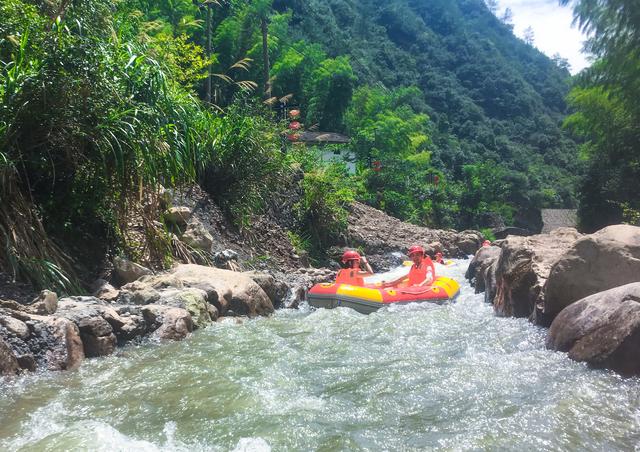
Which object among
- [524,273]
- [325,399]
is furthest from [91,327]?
[524,273]

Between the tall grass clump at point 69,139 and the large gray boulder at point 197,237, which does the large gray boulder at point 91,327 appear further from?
the large gray boulder at point 197,237

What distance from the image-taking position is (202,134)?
30.7 feet

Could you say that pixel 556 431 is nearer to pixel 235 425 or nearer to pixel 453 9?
pixel 235 425

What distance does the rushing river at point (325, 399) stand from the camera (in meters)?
2.89

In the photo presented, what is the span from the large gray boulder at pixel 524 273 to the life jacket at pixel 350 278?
1.96 meters

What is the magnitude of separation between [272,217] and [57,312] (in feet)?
24.2

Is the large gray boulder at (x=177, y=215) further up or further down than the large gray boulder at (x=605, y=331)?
further up

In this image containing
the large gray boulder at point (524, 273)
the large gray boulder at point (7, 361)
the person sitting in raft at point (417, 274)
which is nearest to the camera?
the large gray boulder at point (7, 361)

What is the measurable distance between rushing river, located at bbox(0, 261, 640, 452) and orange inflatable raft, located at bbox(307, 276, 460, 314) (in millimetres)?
2169

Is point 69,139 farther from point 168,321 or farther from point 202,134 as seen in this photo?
point 202,134

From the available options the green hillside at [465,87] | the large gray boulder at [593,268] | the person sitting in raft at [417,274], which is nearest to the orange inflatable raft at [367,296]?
the person sitting in raft at [417,274]

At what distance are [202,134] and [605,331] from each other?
22.9ft

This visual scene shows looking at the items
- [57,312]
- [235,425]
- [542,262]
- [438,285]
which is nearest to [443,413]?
[235,425]

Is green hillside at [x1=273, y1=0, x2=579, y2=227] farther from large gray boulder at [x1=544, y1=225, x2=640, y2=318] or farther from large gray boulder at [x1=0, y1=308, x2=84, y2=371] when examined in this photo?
large gray boulder at [x1=0, y1=308, x2=84, y2=371]
